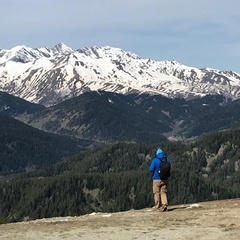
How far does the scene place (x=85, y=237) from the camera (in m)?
27.8

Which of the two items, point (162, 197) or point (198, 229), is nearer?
point (198, 229)

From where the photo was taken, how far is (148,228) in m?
29.5

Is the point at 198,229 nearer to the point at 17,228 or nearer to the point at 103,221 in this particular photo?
the point at 103,221

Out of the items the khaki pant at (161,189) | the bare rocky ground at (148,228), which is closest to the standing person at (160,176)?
the khaki pant at (161,189)

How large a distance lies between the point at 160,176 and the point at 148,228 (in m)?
6.74

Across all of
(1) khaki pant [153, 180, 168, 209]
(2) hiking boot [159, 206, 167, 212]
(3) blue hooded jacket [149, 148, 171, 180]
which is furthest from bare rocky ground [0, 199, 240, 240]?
(3) blue hooded jacket [149, 148, 171, 180]

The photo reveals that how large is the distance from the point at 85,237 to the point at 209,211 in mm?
11463

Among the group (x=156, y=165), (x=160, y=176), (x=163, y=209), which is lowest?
(x=163, y=209)


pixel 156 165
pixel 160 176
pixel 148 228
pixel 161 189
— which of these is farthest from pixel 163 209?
pixel 148 228

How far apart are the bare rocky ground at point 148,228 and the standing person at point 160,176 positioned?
170cm

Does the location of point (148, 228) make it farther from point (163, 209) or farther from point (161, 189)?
point (163, 209)

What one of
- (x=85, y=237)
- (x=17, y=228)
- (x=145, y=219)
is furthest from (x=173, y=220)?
(x=17, y=228)

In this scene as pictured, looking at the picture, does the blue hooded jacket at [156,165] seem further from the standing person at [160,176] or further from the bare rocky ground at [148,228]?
the bare rocky ground at [148,228]

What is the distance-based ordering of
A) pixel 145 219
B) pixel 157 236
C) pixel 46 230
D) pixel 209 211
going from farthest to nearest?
1. pixel 209 211
2. pixel 145 219
3. pixel 46 230
4. pixel 157 236
